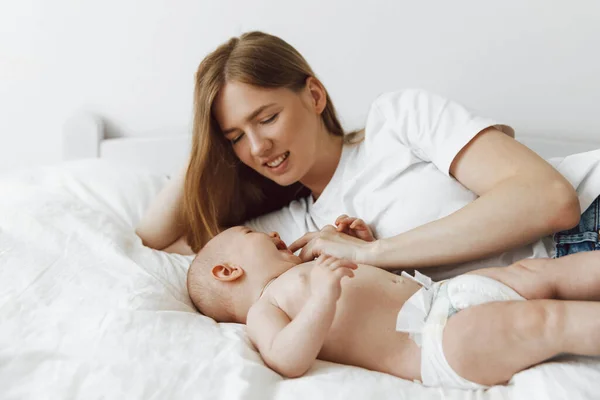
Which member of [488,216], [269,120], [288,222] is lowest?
[288,222]

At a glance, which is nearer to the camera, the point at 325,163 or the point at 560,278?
the point at 560,278

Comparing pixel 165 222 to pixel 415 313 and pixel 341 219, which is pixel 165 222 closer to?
pixel 341 219

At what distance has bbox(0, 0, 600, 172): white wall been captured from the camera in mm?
1848

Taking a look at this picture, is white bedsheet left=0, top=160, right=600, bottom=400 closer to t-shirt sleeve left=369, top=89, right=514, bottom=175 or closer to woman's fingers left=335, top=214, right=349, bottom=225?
woman's fingers left=335, top=214, right=349, bottom=225

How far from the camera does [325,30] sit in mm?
1995

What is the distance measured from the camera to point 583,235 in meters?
1.18

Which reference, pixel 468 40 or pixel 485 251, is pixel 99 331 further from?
pixel 468 40

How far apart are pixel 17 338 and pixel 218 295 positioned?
38 centimetres

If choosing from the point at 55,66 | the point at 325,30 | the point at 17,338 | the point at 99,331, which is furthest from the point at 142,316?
the point at 55,66

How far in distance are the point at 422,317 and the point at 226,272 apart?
17.0 inches

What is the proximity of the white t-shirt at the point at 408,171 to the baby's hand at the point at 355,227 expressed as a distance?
0.11ft

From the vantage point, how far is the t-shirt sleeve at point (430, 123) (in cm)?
126

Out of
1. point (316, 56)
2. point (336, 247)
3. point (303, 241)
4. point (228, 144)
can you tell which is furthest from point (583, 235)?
point (316, 56)

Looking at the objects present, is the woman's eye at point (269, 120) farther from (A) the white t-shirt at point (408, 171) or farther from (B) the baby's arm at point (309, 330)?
(B) the baby's arm at point (309, 330)
